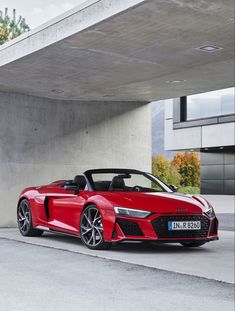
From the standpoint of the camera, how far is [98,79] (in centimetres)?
1136

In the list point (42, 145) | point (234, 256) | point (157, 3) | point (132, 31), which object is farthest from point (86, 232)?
point (42, 145)

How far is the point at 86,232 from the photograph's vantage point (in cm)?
865

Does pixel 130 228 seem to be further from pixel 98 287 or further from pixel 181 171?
pixel 181 171

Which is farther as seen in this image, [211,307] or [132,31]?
[132,31]

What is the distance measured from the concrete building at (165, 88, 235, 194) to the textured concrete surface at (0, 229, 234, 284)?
22800 mm

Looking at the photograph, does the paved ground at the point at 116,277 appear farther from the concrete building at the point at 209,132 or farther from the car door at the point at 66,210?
the concrete building at the point at 209,132

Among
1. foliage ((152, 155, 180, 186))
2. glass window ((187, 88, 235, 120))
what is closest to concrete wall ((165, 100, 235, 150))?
glass window ((187, 88, 235, 120))

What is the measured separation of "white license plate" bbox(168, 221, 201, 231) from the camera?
8.20 meters

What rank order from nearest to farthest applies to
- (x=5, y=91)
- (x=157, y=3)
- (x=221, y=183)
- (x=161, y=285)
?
(x=161, y=285)
(x=157, y=3)
(x=5, y=91)
(x=221, y=183)

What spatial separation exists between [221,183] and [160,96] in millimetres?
24488

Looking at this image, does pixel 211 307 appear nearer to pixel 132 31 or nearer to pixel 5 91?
pixel 132 31

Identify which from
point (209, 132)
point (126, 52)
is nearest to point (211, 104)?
point (209, 132)

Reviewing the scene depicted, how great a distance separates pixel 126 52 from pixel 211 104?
2516cm

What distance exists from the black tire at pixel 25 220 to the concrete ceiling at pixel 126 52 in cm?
248
